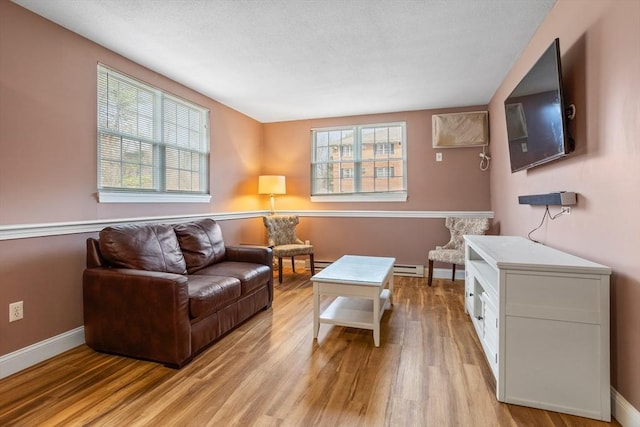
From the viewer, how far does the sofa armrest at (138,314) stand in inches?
81.0

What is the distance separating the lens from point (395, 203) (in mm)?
4672

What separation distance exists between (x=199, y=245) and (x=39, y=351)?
4.24 feet

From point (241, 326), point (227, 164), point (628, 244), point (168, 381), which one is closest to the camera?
point (628, 244)

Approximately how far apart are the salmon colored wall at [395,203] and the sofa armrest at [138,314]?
3.03 meters

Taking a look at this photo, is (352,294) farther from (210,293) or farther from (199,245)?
(199,245)

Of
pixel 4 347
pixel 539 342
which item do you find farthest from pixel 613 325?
pixel 4 347

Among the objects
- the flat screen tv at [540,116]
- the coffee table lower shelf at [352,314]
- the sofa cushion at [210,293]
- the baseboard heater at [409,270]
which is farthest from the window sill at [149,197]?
the flat screen tv at [540,116]

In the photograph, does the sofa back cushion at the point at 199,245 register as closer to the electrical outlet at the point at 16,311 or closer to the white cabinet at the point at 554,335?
the electrical outlet at the point at 16,311

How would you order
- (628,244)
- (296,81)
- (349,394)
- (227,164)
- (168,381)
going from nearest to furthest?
(628,244)
(349,394)
(168,381)
(296,81)
(227,164)

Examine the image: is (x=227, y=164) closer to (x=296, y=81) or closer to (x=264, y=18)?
(x=296, y=81)

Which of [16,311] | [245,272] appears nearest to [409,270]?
[245,272]

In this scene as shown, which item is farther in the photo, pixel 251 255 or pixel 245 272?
pixel 251 255

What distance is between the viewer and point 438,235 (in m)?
4.46

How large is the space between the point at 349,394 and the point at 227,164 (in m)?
3.34
